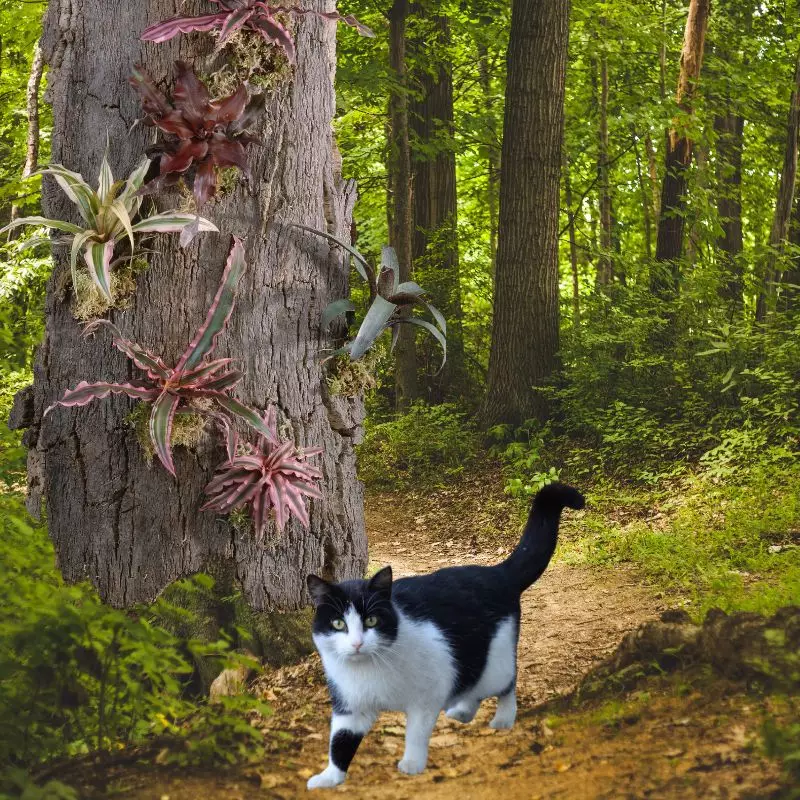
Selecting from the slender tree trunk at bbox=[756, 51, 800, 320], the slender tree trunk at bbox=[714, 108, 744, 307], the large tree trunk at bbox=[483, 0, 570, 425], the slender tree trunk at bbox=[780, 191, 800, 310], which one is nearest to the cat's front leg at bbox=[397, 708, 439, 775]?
the large tree trunk at bbox=[483, 0, 570, 425]

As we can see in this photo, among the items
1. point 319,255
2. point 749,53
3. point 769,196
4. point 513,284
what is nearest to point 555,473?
point 513,284

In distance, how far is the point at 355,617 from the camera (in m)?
2.75

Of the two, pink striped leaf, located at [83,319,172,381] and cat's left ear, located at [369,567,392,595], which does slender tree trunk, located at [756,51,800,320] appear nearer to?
pink striped leaf, located at [83,319,172,381]

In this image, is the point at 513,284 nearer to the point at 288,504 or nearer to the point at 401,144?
the point at 401,144

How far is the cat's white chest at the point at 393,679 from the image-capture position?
2.80 meters

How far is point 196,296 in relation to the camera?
389 centimetres

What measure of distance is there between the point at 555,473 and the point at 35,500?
500 centimetres

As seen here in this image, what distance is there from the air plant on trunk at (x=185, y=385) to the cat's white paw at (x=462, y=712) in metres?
1.34

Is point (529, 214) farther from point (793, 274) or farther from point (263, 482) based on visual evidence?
point (263, 482)

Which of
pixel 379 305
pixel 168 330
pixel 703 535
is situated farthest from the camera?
pixel 703 535

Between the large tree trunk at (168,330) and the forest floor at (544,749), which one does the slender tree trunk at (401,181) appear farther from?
the forest floor at (544,749)

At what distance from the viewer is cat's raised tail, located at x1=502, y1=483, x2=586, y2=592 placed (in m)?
3.33

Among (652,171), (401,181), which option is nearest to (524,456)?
(401,181)

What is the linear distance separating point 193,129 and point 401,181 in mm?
6770
